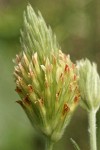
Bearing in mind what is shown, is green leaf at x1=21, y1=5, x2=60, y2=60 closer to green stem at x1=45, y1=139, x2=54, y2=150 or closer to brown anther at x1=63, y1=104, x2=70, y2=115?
brown anther at x1=63, y1=104, x2=70, y2=115

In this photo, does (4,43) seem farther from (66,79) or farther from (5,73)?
(66,79)

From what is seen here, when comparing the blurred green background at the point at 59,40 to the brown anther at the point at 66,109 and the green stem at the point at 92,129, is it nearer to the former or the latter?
the green stem at the point at 92,129

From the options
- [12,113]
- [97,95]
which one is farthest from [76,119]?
[97,95]

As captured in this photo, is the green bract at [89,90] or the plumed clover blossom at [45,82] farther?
the green bract at [89,90]

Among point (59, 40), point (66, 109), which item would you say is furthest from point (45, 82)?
point (59, 40)

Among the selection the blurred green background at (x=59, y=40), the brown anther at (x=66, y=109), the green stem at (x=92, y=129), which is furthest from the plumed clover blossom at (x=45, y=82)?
the blurred green background at (x=59, y=40)

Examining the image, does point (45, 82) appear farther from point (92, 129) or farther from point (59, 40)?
point (59, 40)
